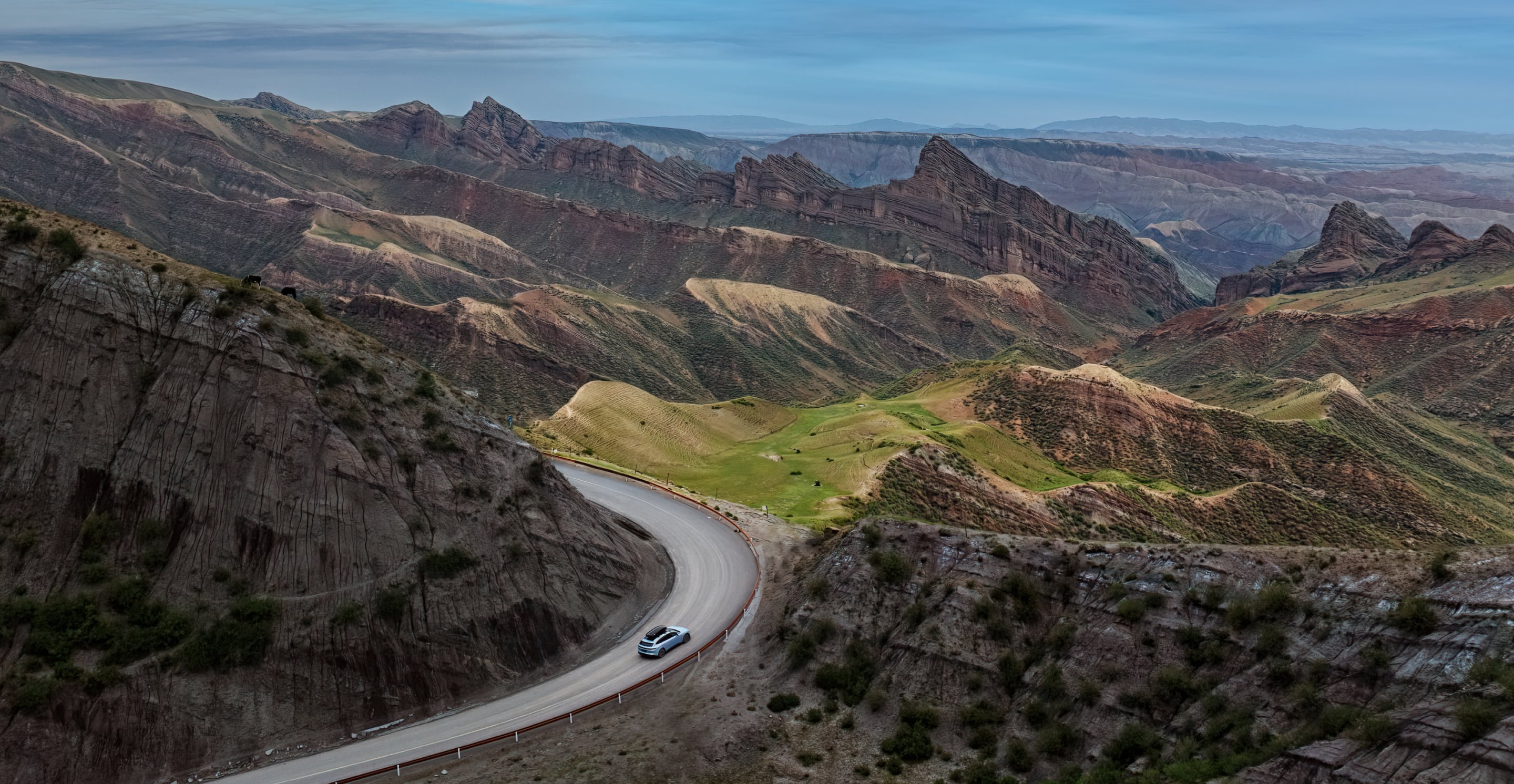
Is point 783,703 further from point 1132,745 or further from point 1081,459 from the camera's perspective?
point 1081,459

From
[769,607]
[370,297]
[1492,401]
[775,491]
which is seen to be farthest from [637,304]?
[769,607]

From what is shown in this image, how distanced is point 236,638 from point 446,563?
676 centimetres

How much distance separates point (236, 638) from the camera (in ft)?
101

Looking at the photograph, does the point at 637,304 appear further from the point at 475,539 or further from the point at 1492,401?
the point at 475,539

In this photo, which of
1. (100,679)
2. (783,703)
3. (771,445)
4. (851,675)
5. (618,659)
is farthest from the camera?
(771,445)

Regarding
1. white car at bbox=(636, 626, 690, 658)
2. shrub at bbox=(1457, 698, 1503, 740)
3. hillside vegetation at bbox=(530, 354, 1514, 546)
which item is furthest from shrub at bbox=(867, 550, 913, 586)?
shrub at bbox=(1457, 698, 1503, 740)

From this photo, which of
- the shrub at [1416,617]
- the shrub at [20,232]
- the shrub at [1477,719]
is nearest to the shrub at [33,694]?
the shrub at [20,232]

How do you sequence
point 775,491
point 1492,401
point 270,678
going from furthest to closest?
point 1492,401 → point 775,491 → point 270,678

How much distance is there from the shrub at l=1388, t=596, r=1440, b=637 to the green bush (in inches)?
1254

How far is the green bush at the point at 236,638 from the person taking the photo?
30031mm

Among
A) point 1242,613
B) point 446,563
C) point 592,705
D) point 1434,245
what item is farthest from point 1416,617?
point 1434,245

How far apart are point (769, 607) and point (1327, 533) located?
49839 mm

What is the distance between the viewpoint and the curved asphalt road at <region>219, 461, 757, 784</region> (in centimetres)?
2952

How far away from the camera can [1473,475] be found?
302 feet
